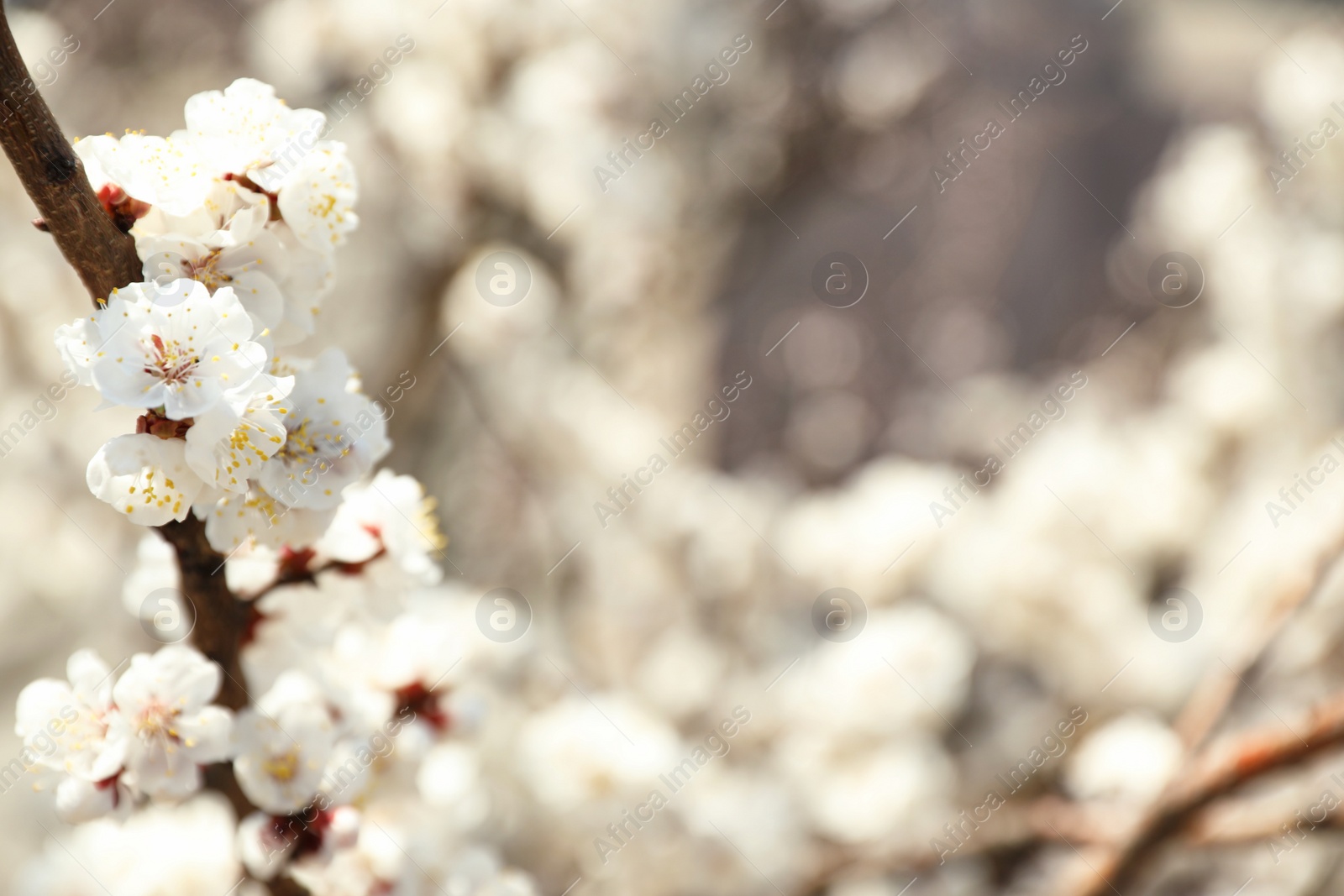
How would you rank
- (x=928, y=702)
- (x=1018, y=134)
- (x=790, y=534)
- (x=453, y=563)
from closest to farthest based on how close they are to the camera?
1. (x=928, y=702)
2. (x=453, y=563)
3. (x=790, y=534)
4. (x=1018, y=134)

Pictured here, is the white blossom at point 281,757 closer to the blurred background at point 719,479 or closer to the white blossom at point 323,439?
the white blossom at point 323,439

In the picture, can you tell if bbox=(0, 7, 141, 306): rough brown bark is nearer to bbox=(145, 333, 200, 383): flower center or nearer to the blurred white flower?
bbox=(145, 333, 200, 383): flower center

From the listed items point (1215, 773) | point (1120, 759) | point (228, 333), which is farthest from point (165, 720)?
point (1120, 759)

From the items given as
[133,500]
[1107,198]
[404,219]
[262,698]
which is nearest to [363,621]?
[262,698]

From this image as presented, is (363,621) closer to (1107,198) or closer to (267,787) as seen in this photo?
(267,787)

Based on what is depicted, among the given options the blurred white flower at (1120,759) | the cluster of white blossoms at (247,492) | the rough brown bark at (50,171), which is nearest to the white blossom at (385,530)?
the cluster of white blossoms at (247,492)
